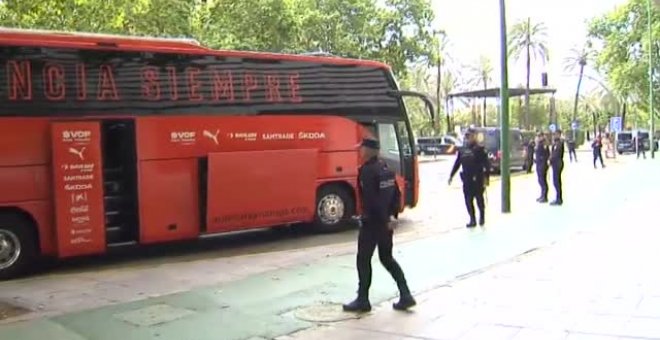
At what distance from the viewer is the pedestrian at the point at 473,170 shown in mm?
12797

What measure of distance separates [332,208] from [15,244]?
18.4ft

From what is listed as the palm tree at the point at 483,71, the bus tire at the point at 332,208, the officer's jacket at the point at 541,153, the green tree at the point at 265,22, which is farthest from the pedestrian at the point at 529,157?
the palm tree at the point at 483,71

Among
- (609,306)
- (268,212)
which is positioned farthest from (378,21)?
(609,306)

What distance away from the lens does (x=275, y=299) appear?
7613mm

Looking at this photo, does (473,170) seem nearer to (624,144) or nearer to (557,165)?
(557,165)

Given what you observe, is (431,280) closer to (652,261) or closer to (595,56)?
(652,261)

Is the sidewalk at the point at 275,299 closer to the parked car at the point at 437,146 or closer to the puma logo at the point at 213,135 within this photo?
the puma logo at the point at 213,135

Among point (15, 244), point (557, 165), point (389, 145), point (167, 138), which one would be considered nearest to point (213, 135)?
point (167, 138)

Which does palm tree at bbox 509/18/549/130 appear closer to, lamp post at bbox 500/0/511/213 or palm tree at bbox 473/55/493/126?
palm tree at bbox 473/55/493/126

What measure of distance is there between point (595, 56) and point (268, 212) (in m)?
50.8

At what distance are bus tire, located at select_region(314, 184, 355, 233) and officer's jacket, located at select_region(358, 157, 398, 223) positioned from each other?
6353mm

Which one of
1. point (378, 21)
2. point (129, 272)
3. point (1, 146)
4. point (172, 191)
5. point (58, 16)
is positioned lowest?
point (129, 272)

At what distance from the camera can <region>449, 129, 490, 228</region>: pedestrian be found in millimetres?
12797

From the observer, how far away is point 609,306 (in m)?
6.82
